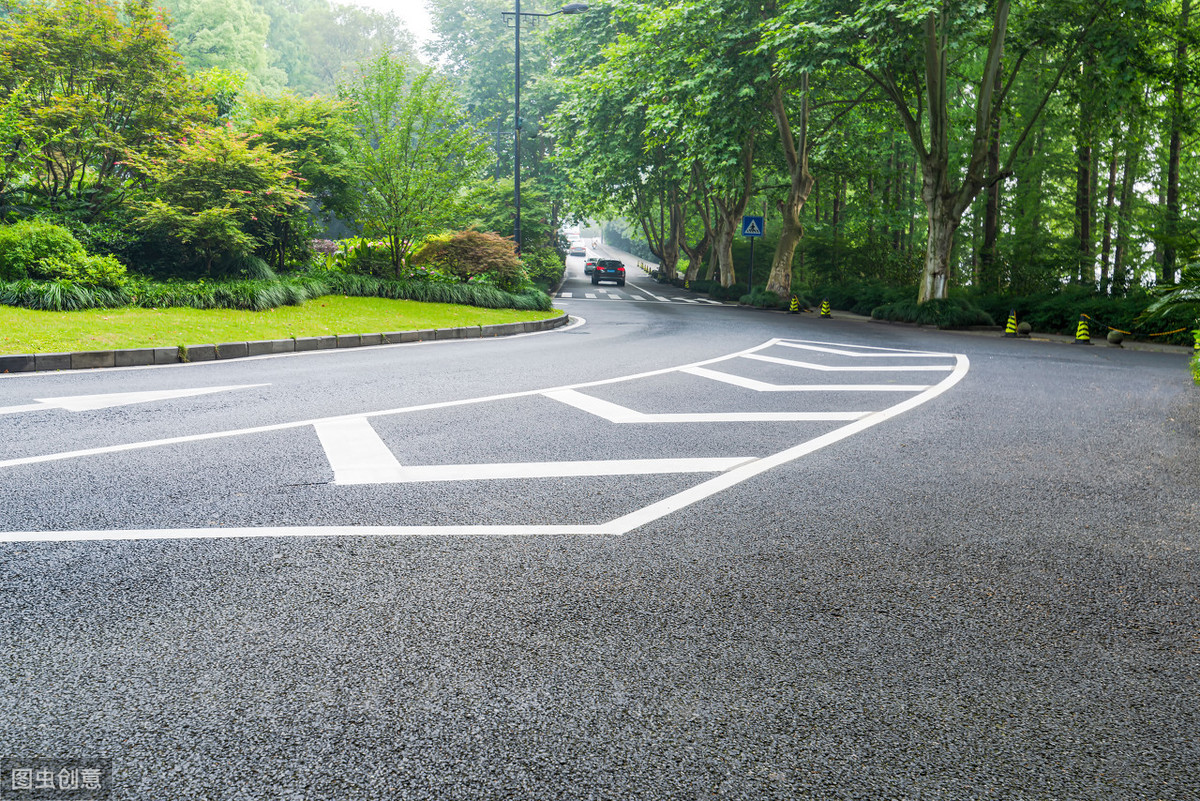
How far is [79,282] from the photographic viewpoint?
1403cm

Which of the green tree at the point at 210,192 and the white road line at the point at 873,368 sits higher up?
the green tree at the point at 210,192

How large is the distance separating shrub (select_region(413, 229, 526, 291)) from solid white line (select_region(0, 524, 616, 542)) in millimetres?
19413

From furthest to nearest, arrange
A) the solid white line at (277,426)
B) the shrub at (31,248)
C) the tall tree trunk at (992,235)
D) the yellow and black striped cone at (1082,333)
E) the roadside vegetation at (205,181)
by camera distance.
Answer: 1. the tall tree trunk at (992,235)
2. the yellow and black striped cone at (1082,333)
3. the roadside vegetation at (205,181)
4. the shrub at (31,248)
5. the solid white line at (277,426)

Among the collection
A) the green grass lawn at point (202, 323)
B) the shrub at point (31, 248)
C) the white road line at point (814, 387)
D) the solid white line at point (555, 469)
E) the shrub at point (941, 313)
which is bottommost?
the solid white line at point (555, 469)

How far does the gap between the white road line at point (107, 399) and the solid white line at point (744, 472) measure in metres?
A: 5.44

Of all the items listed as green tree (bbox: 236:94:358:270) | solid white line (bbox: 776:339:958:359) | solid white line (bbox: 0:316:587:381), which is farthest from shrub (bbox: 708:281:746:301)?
green tree (bbox: 236:94:358:270)

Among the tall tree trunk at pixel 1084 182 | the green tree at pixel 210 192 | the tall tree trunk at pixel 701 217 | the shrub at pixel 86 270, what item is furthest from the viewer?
the tall tree trunk at pixel 701 217

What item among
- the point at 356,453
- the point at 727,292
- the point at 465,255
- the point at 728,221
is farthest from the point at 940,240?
the point at 356,453

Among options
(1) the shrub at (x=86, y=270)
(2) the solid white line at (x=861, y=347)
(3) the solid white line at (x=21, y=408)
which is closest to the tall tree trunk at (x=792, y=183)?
(2) the solid white line at (x=861, y=347)

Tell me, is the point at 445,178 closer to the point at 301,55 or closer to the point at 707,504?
the point at 707,504

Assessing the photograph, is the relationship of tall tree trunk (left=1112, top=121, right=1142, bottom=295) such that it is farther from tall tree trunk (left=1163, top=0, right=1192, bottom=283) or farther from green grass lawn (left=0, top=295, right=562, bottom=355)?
green grass lawn (left=0, top=295, right=562, bottom=355)

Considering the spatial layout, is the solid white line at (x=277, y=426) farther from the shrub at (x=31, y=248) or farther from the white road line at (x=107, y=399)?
the shrub at (x=31, y=248)

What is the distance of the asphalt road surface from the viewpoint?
2389 mm

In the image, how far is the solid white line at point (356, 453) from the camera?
5348 mm
